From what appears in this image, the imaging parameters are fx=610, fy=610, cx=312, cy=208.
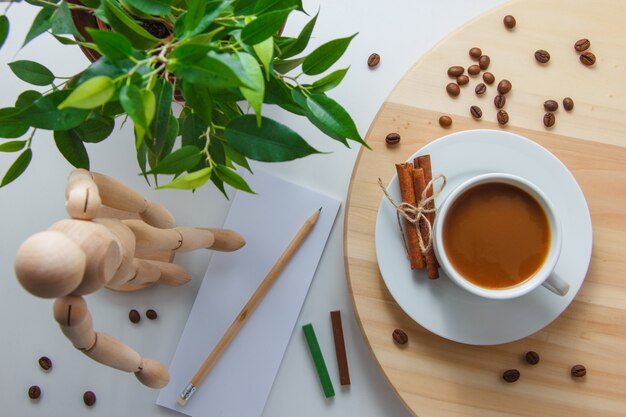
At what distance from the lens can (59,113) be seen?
0.58 metres

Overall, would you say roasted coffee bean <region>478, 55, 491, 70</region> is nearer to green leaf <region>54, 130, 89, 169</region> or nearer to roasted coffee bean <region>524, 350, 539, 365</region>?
roasted coffee bean <region>524, 350, 539, 365</region>

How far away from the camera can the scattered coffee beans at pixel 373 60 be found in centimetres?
101

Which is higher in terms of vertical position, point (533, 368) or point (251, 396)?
point (533, 368)

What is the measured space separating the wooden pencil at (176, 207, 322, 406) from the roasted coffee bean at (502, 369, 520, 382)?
1.22 ft

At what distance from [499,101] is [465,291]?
27cm

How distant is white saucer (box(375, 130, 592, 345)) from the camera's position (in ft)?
2.73

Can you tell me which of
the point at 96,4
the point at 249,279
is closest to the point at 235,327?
the point at 249,279

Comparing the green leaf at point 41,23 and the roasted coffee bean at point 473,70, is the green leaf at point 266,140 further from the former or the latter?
the roasted coffee bean at point 473,70

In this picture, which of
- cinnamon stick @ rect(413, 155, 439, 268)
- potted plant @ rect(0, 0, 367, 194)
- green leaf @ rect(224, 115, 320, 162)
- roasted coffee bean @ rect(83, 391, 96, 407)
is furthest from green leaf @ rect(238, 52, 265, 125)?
roasted coffee bean @ rect(83, 391, 96, 407)

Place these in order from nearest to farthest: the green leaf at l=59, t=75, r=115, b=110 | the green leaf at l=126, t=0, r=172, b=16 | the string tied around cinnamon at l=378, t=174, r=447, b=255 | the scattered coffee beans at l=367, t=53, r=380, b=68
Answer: the green leaf at l=59, t=75, r=115, b=110 → the green leaf at l=126, t=0, r=172, b=16 → the string tied around cinnamon at l=378, t=174, r=447, b=255 → the scattered coffee beans at l=367, t=53, r=380, b=68

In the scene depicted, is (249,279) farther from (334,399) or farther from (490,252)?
(490,252)

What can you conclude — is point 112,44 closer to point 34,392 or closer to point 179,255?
point 179,255

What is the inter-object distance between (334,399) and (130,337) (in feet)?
1.21

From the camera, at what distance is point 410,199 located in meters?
0.83
